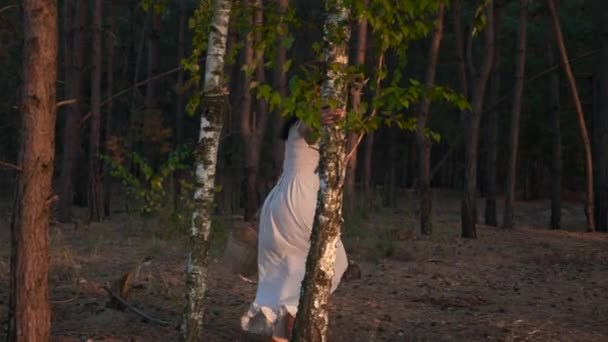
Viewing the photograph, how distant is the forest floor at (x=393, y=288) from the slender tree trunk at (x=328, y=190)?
4.10ft

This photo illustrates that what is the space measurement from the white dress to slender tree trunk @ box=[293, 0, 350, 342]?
45.9 inches

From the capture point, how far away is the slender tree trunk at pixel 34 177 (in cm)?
625

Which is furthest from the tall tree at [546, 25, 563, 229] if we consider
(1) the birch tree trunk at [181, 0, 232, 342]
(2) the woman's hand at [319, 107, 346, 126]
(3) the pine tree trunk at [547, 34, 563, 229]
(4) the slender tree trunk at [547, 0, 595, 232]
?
(2) the woman's hand at [319, 107, 346, 126]

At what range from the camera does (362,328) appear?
812 cm

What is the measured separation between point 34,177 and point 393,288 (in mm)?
5406

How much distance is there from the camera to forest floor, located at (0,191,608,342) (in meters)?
7.91

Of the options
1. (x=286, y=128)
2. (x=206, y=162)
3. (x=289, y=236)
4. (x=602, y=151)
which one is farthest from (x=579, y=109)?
(x=206, y=162)

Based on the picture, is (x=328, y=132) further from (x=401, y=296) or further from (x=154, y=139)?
(x=154, y=139)

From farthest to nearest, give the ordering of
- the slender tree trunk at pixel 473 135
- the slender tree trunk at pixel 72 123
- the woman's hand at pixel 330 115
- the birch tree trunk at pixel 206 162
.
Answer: the slender tree trunk at pixel 72 123 → the slender tree trunk at pixel 473 135 → the birch tree trunk at pixel 206 162 → the woman's hand at pixel 330 115

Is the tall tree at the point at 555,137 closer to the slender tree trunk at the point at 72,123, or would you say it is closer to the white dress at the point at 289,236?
the slender tree trunk at the point at 72,123

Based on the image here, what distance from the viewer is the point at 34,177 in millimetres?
6285

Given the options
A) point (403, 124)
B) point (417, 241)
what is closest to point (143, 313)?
point (403, 124)

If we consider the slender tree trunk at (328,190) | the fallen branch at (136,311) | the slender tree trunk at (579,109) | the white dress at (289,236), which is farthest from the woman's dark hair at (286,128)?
the slender tree trunk at (579,109)

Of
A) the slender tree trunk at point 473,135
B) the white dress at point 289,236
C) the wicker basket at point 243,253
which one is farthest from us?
the slender tree trunk at point 473,135
